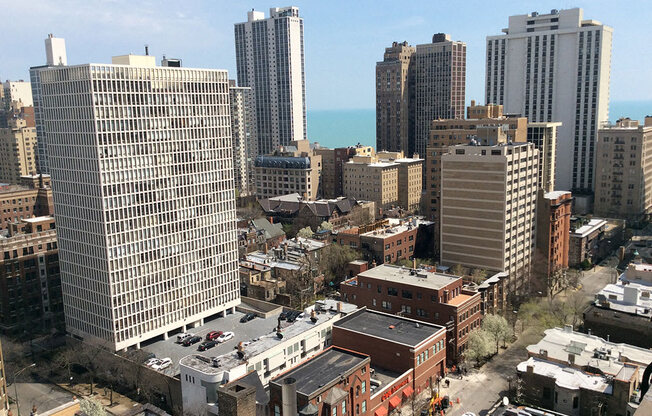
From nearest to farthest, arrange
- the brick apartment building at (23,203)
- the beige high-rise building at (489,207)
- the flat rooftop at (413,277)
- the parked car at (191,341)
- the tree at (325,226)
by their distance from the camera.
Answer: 1. the flat rooftop at (413,277)
2. the parked car at (191,341)
3. the beige high-rise building at (489,207)
4. the brick apartment building at (23,203)
5. the tree at (325,226)

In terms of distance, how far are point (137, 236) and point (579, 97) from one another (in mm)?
159123

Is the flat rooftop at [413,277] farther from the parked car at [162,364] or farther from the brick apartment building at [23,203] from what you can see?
the brick apartment building at [23,203]

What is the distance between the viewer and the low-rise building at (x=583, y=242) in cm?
12231

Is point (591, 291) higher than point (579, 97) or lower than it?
lower

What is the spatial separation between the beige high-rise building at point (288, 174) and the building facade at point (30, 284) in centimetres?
8856

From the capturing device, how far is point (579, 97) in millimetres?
183000

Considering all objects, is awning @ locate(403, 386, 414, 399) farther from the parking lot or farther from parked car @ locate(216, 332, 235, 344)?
parked car @ locate(216, 332, 235, 344)

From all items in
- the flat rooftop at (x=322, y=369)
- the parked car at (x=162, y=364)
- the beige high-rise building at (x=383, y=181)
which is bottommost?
the parked car at (x=162, y=364)

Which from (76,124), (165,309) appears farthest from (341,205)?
(76,124)

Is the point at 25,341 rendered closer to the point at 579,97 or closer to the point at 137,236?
the point at 137,236

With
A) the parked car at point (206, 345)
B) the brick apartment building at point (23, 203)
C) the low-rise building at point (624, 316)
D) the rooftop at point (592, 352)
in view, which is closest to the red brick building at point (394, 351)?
the rooftop at point (592, 352)

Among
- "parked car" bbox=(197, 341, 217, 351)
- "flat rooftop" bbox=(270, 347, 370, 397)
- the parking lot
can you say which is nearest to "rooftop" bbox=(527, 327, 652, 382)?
"flat rooftop" bbox=(270, 347, 370, 397)

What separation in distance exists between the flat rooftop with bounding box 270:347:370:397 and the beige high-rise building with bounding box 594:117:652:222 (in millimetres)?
122990

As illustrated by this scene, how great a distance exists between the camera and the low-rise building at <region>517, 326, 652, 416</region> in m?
53.0
